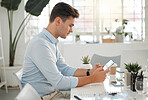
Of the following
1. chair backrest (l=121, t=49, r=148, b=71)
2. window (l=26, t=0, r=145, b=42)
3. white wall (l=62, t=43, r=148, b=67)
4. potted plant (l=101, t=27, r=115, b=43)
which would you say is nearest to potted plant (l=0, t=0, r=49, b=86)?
window (l=26, t=0, r=145, b=42)

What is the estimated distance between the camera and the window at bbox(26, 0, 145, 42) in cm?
542

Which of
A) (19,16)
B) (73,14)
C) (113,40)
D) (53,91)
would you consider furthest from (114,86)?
(19,16)

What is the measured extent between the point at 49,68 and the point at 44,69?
5 cm

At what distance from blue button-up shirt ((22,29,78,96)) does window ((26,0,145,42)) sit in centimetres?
337

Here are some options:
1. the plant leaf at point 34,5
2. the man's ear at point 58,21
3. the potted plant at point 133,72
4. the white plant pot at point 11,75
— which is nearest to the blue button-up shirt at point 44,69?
the man's ear at point 58,21

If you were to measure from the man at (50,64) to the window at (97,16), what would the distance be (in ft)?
10.8

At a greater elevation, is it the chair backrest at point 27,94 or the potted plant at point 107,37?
the potted plant at point 107,37

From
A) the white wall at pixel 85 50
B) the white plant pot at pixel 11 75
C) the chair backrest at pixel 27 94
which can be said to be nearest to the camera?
the chair backrest at pixel 27 94

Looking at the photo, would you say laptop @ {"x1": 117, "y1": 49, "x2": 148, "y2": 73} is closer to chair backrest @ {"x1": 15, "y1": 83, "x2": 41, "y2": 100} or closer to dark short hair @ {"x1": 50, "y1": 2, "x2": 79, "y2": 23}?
dark short hair @ {"x1": 50, "y1": 2, "x2": 79, "y2": 23}

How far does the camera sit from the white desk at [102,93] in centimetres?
160

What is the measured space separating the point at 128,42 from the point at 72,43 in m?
1.33

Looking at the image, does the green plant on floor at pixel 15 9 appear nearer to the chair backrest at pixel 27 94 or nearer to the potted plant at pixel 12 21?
the potted plant at pixel 12 21

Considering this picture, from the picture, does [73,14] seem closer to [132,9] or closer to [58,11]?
[58,11]

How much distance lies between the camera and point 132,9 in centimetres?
550
